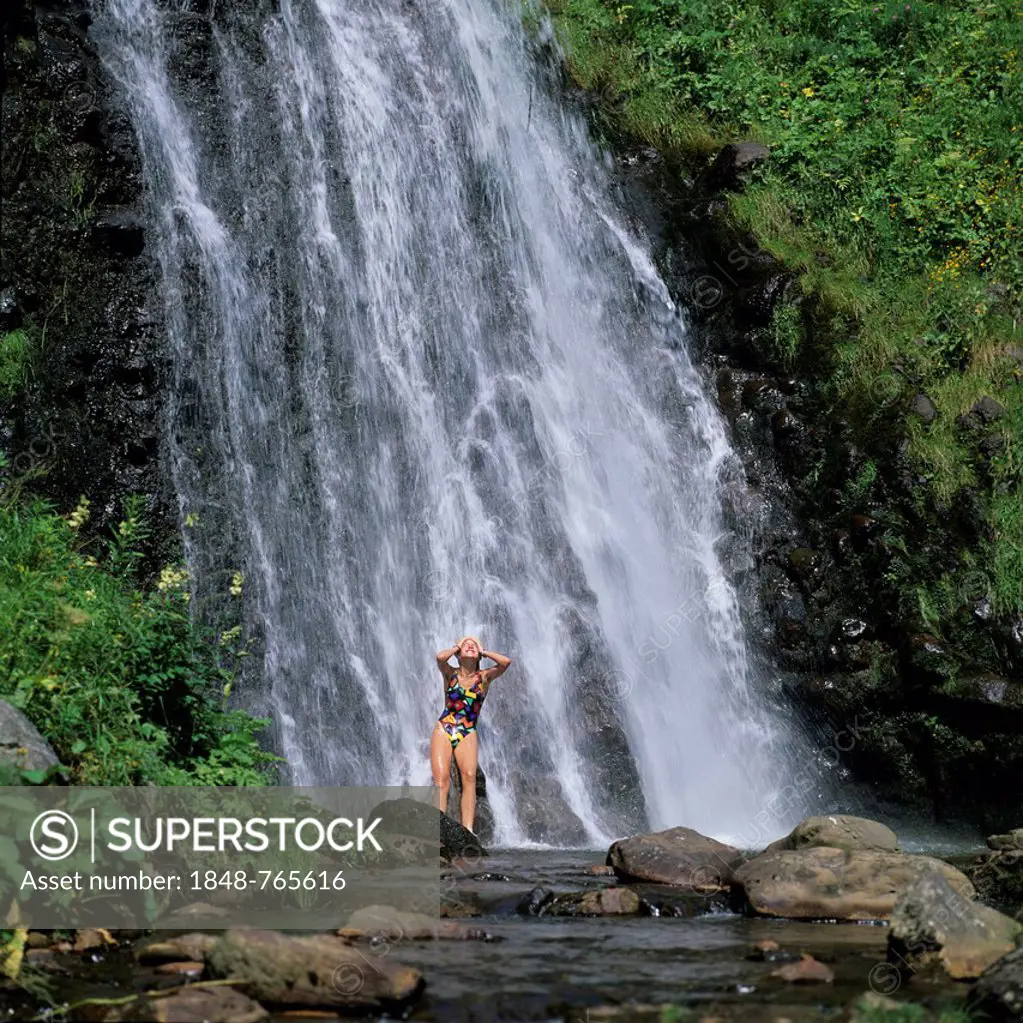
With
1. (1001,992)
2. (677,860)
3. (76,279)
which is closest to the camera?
(1001,992)

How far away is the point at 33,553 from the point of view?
323 inches

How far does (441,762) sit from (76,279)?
6.57 m

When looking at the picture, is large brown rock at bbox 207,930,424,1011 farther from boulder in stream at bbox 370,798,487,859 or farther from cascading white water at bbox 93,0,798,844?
cascading white water at bbox 93,0,798,844

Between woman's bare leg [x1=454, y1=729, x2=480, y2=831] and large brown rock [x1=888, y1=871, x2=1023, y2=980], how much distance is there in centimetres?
460

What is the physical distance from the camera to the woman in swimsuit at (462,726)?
993 cm

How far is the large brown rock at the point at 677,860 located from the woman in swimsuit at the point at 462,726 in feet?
6.16

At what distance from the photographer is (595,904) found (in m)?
7.11

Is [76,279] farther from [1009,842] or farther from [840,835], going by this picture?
[1009,842]

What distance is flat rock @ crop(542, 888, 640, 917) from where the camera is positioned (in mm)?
7039

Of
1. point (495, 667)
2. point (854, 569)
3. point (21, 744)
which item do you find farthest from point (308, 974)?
point (854, 569)

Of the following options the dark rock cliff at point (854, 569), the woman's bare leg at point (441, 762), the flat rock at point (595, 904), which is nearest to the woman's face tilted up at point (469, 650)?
the woman's bare leg at point (441, 762)

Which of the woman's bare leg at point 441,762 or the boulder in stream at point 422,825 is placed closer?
the boulder in stream at point 422,825

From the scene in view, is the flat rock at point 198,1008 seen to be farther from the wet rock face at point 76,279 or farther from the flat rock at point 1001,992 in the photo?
the wet rock face at point 76,279

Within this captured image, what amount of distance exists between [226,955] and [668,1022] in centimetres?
178
